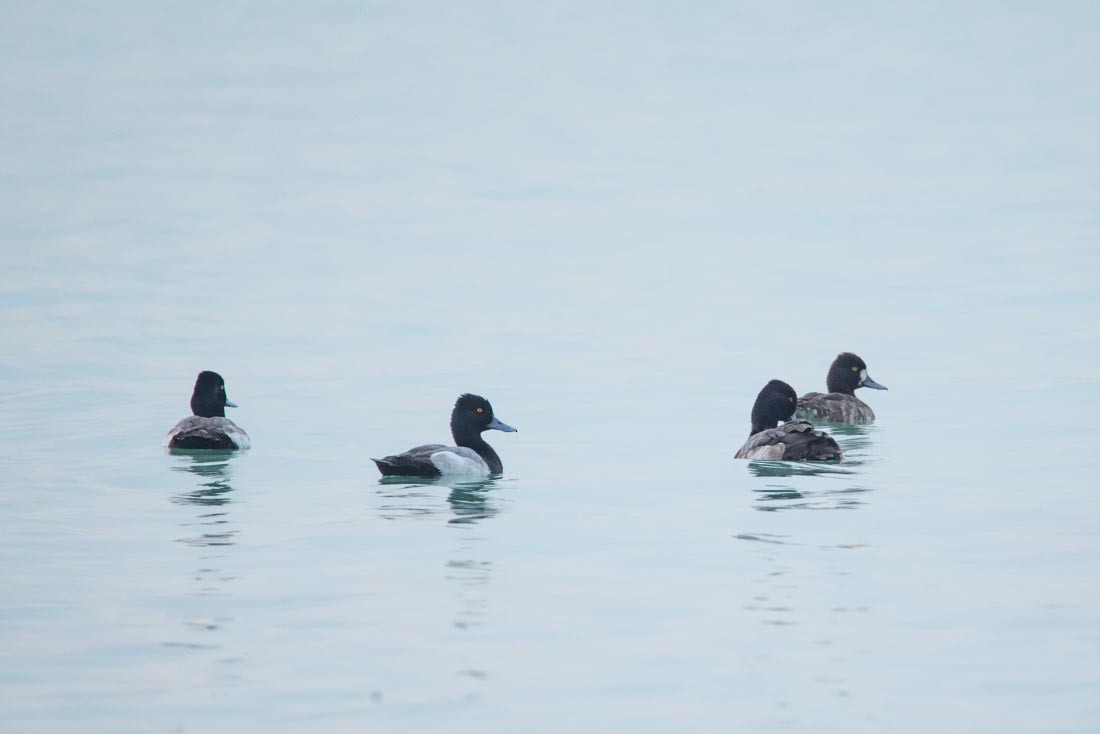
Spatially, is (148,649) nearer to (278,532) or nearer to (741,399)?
(278,532)

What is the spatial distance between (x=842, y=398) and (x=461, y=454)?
25.1 ft

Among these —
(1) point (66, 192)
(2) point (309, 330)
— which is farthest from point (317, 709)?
(1) point (66, 192)

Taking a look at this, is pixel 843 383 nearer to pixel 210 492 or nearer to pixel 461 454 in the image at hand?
pixel 461 454

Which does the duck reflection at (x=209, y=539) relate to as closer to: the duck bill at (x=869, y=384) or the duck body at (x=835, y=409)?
the duck body at (x=835, y=409)

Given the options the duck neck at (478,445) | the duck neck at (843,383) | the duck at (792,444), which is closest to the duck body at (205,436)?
the duck neck at (478,445)

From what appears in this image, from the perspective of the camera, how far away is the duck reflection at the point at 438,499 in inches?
706

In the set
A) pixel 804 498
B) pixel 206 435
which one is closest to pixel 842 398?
pixel 804 498

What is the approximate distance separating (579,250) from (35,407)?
36.5 meters

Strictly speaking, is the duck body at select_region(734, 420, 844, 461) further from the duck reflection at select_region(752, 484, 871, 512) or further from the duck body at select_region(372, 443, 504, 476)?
the duck body at select_region(372, 443, 504, 476)

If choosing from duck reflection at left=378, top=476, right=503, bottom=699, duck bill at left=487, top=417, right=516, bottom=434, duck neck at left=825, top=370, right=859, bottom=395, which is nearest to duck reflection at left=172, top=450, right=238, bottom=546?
duck reflection at left=378, top=476, right=503, bottom=699

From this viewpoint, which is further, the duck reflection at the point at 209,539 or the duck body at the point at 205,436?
the duck body at the point at 205,436

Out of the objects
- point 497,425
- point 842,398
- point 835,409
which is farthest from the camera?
point 842,398

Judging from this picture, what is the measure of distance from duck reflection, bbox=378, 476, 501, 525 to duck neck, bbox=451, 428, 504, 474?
1.74 feet

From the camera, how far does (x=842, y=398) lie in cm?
2628
